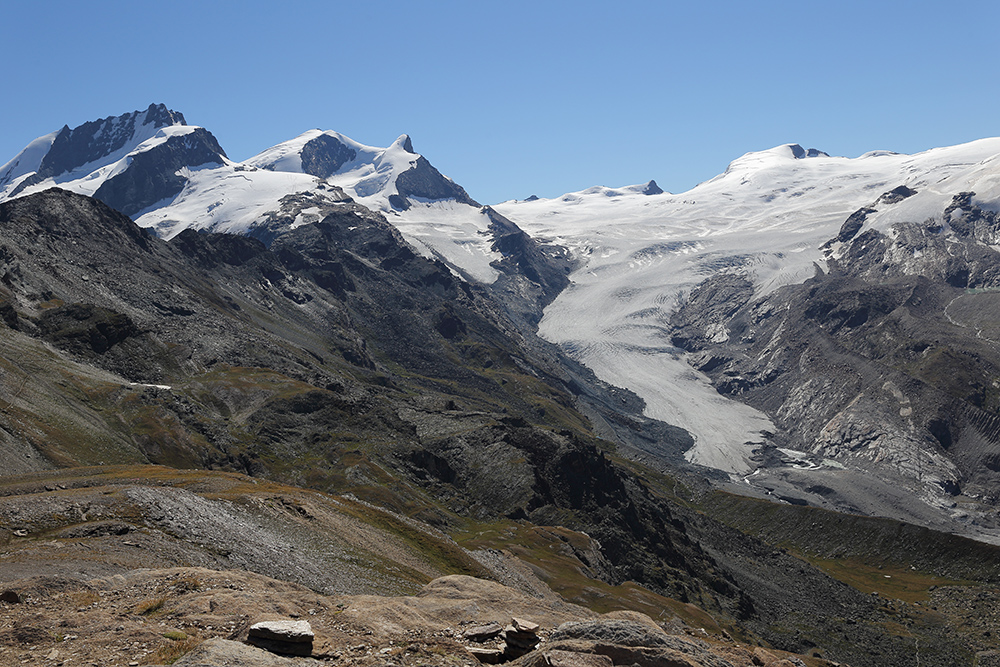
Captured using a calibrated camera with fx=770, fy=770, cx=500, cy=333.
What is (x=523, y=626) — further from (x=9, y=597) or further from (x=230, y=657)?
(x=9, y=597)

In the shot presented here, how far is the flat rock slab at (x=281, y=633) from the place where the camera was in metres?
25.7

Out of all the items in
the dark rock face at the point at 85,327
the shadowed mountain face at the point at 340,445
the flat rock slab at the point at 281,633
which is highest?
the dark rock face at the point at 85,327

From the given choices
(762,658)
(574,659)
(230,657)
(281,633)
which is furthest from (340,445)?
(574,659)

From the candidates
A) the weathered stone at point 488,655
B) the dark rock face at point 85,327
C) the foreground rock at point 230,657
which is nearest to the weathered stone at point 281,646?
the foreground rock at point 230,657

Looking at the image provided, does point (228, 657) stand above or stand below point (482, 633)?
above

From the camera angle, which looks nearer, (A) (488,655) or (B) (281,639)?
(B) (281,639)

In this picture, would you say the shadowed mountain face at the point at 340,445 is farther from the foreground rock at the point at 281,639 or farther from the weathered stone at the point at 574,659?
the weathered stone at the point at 574,659

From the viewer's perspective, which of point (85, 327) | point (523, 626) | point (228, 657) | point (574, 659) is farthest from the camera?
point (85, 327)

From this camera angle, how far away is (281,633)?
2558 cm

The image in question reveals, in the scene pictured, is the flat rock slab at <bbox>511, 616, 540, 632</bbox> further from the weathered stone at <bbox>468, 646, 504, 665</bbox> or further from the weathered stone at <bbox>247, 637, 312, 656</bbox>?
the weathered stone at <bbox>247, 637, 312, 656</bbox>

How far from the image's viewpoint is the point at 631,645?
26.2m

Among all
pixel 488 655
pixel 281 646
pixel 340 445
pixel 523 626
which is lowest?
pixel 340 445

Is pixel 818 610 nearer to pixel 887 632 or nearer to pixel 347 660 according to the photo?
pixel 887 632

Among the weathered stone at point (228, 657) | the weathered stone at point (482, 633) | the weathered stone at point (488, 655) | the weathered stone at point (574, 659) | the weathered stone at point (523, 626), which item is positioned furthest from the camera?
the weathered stone at point (482, 633)
